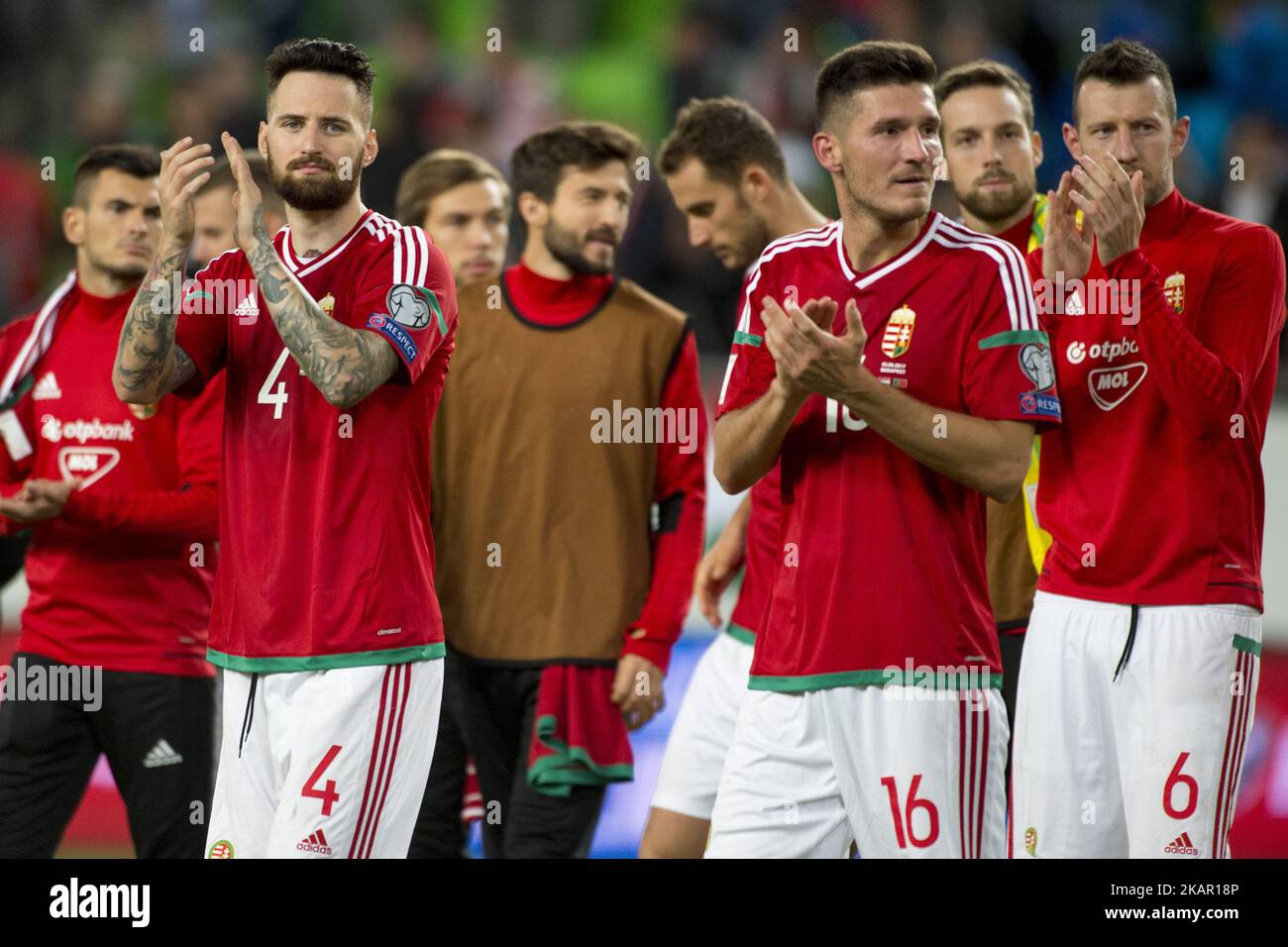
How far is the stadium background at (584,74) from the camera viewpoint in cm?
1077

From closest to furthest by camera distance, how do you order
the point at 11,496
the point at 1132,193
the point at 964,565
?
1. the point at 964,565
2. the point at 1132,193
3. the point at 11,496

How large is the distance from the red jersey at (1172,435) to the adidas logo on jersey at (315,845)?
2.17 metres

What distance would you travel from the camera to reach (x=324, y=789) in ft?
13.6

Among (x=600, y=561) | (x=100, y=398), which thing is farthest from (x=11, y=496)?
(x=600, y=561)

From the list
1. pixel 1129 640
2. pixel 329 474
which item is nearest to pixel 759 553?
pixel 1129 640

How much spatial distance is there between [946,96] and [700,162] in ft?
2.91

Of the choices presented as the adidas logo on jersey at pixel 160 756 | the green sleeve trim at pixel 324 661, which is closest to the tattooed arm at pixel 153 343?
the green sleeve trim at pixel 324 661

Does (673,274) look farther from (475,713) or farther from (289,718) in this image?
(289,718)

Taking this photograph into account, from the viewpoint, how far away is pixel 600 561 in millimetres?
5746

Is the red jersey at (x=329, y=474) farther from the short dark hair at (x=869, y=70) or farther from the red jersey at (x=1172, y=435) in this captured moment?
the red jersey at (x=1172, y=435)

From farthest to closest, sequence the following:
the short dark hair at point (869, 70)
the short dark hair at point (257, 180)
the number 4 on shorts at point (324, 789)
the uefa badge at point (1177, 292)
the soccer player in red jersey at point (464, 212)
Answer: the soccer player in red jersey at point (464, 212)
the short dark hair at point (257, 180)
the uefa badge at point (1177, 292)
the short dark hair at point (869, 70)
the number 4 on shorts at point (324, 789)

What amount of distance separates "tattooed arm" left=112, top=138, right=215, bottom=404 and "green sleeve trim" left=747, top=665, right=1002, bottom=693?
176cm

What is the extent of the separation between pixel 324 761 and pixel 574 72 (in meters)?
9.34

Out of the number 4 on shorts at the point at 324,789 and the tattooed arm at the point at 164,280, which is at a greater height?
the tattooed arm at the point at 164,280
